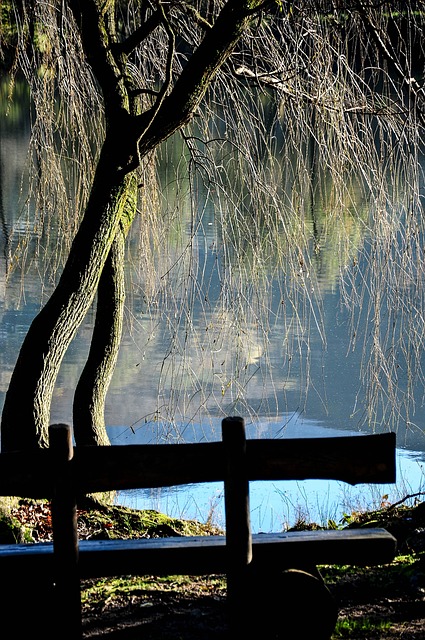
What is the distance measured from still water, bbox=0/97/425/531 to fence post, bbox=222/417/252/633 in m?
1.60

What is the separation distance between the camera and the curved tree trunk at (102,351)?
4.45m

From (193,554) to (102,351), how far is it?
204 centimetres

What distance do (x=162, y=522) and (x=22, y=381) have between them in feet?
3.12

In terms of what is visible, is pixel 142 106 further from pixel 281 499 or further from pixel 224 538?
pixel 224 538

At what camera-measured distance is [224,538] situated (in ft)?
8.59

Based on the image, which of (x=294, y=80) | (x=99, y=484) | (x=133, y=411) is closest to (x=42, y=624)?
(x=99, y=484)

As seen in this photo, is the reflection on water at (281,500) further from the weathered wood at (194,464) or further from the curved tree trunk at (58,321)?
the weathered wood at (194,464)

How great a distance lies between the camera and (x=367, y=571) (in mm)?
3477

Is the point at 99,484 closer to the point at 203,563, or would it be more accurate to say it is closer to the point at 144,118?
the point at 203,563

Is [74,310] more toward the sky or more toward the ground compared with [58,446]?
more toward the sky

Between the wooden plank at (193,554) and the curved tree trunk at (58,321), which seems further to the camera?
the curved tree trunk at (58,321)

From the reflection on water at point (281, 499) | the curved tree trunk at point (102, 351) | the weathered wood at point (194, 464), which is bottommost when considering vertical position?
the reflection on water at point (281, 499)

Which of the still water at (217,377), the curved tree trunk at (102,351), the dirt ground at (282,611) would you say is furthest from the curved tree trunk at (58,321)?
the dirt ground at (282,611)

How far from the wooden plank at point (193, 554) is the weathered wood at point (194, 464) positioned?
0.61 ft
